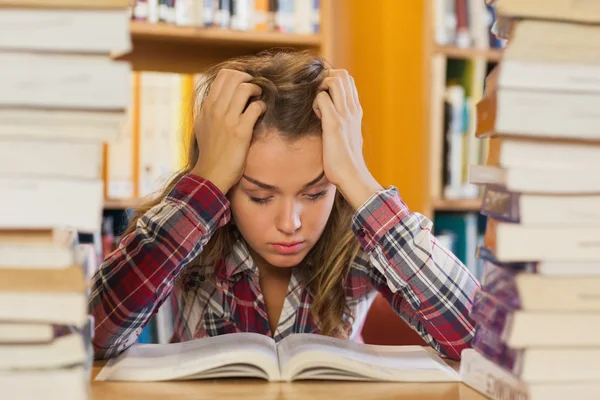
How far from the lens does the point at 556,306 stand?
652 millimetres

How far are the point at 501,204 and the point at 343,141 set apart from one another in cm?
48

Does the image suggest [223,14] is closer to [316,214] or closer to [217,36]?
[217,36]

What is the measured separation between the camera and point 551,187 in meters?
0.65

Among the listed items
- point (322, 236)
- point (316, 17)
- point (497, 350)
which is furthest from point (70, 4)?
point (316, 17)

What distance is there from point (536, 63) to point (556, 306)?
211 millimetres

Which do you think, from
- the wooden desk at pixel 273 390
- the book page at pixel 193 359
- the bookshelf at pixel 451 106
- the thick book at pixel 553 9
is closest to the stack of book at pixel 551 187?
the thick book at pixel 553 9

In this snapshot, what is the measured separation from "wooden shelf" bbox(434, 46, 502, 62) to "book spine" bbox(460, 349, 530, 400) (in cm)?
145

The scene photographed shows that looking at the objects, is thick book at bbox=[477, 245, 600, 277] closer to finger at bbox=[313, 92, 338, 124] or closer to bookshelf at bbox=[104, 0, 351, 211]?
finger at bbox=[313, 92, 338, 124]

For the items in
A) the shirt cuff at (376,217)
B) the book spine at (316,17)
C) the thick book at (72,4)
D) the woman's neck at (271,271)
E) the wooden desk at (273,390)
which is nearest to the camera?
the thick book at (72,4)

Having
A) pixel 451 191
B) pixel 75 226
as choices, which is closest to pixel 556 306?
pixel 75 226

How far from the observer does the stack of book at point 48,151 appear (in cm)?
60

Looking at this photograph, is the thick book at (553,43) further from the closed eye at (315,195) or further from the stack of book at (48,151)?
the closed eye at (315,195)

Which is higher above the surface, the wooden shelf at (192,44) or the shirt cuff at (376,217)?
the wooden shelf at (192,44)

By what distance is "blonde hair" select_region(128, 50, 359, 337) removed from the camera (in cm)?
123
